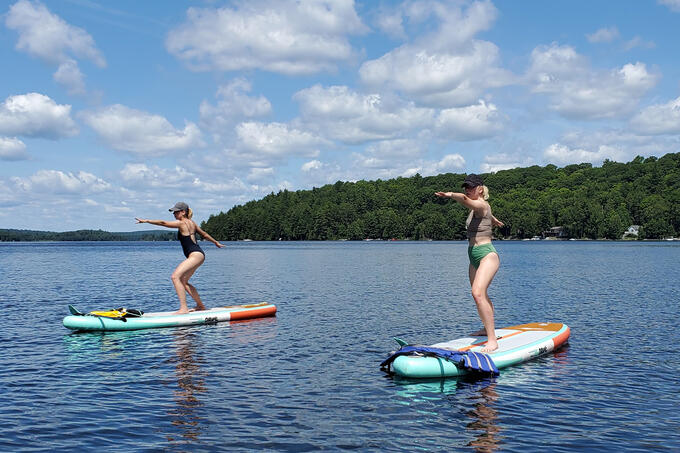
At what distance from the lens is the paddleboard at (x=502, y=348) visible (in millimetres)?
13414

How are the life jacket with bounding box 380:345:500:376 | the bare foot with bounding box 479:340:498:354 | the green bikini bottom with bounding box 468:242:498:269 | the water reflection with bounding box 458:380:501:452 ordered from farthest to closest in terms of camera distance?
1. the bare foot with bounding box 479:340:498:354
2. the green bikini bottom with bounding box 468:242:498:269
3. the life jacket with bounding box 380:345:500:376
4. the water reflection with bounding box 458:380:501:452

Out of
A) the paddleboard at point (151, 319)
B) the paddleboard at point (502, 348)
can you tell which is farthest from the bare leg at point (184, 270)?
the paddleboard at point (502, 348)

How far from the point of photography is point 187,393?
495 inches

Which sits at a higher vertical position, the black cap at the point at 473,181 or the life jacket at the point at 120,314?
the black cap at the point at 473,181

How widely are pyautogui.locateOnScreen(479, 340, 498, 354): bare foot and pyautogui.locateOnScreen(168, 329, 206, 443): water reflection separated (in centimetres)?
653

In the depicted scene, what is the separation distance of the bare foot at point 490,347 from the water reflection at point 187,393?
6526 millimetres

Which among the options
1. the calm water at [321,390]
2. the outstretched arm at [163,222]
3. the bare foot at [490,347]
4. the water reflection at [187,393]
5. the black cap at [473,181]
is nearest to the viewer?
the calm water at [321,390]

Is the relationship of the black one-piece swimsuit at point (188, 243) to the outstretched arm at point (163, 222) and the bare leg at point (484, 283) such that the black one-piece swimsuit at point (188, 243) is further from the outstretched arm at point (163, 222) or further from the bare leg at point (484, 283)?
the bare leg at point (484, 283)

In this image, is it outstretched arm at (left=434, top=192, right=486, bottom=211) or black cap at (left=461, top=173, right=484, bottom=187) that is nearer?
outstretched arm at (left=434, top=192, right=486, bottom=211)

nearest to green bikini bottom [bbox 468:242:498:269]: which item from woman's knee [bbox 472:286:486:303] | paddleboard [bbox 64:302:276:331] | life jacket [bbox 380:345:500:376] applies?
woman's knee [bbox 472:286:486:303]

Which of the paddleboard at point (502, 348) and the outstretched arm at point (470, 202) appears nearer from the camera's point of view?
the outstretched arm at point (470, 202)

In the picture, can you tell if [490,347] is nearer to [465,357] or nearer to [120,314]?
[465,357]

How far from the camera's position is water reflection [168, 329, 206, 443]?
10.2 m

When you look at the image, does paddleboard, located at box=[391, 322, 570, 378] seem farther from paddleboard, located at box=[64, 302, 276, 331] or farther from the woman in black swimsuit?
paddleboard, located at box=[64, 302, 276, 331]
